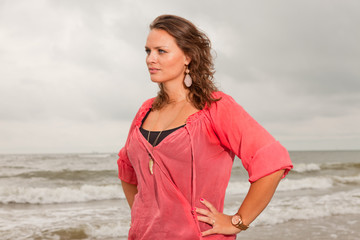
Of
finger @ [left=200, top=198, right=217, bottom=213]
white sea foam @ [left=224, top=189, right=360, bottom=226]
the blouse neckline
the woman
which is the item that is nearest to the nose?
the woman

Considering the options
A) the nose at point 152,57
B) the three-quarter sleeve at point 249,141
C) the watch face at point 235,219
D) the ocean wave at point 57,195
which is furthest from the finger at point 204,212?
the ocean wave at point 57,195

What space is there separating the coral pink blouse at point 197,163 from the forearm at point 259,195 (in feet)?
0.12

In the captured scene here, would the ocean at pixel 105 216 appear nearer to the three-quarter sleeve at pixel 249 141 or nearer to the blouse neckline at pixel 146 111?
the blouse neckline at pixel 146 111

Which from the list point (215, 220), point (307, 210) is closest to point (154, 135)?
point (215, 220)

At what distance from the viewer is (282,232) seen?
6129 mm

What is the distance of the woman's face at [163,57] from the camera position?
1.89m

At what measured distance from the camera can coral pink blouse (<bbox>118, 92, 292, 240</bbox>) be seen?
1.72m

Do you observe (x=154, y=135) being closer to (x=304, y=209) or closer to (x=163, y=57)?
(x=163, y=57)

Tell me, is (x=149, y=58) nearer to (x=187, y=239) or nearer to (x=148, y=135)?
(x=148, y=135)

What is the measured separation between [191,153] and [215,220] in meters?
0.33

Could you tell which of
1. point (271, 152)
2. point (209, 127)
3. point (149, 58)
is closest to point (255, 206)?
point (271, 152)

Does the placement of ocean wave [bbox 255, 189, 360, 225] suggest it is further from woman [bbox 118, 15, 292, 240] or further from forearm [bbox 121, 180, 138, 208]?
woman [bbox 118, 15, 292, 240]

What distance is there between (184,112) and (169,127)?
10 centimetres

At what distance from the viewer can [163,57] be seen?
6.23 feet
